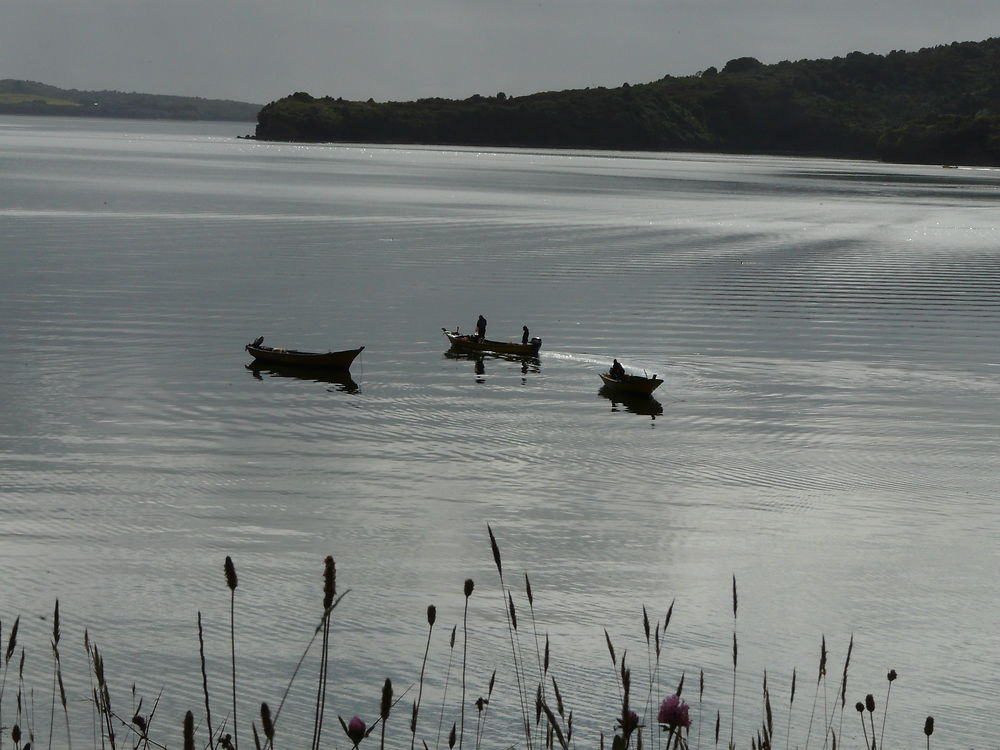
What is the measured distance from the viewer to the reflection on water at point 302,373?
36.9 m

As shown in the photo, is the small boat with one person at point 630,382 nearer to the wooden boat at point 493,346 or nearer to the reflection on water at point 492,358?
the reflection on water at point 492,358

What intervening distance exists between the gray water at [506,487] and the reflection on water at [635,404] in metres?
0.14

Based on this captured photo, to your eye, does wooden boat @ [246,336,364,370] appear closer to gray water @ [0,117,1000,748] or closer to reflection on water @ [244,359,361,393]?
reflection on water @ [244,359,361,393]

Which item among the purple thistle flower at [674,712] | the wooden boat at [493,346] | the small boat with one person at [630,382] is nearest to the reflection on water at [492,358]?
the wooden boat at [493,346]

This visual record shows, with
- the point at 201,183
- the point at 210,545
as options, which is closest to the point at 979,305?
the point at 210,545

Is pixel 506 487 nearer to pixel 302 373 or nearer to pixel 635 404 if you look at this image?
pixel 635 404

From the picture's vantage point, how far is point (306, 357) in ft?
124

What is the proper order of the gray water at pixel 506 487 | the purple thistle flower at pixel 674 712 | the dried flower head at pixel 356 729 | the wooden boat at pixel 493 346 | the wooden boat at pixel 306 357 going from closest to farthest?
1. the dried flower head at pixel 356 729
2. the purple thistle flower at pixel 674 712
3. the gray water at pixel 506 487
4. the wooden boat at pixel 306 357
5. the wooden boat at pixel 493 346

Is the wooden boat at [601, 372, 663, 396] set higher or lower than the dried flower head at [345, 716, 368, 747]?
lower

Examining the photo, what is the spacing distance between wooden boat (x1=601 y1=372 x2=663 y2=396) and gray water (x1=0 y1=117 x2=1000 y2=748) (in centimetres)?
39

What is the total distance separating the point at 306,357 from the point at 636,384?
10.6 metres

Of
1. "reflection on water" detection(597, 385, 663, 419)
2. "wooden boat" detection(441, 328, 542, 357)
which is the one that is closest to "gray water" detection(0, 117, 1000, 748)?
"reflection on water" detection(597, 385, 663, 419)

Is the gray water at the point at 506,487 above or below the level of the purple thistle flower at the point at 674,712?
below

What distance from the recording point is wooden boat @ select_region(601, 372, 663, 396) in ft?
111
